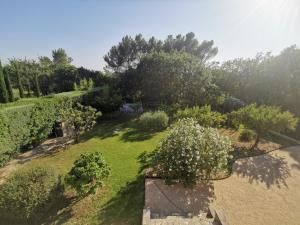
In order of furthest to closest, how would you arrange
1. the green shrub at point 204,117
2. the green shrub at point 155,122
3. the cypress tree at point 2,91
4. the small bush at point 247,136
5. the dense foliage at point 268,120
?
1. the cypress tree at point 2,91
2. the green shrub at point 155,122
3. the small bush at point 247,136
4. the green shrub at point 204,117
5. the dense foliage at point 268,120

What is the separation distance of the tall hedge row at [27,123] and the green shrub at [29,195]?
15.1 ft

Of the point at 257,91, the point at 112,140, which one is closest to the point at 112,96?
the point at 112,140

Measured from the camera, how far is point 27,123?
11656mm

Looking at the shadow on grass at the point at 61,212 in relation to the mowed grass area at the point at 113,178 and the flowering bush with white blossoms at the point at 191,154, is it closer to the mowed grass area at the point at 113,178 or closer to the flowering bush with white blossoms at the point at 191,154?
the mowed grass area at the point at 113,178

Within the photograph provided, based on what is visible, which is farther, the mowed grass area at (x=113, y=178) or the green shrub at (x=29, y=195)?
the mowed grass area at (x=113, y=178)

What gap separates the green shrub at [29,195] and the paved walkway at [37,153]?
11.6 ft

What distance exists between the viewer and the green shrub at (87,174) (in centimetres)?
655

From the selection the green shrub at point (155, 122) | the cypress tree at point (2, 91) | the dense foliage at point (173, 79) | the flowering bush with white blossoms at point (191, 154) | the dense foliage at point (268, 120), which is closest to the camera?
the flowering bush with white blossoms at point (191, 154)

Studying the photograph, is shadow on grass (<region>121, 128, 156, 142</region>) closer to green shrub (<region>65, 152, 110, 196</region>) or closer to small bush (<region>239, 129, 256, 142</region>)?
green shrub (<region>65, 152, 110, 196</region>)

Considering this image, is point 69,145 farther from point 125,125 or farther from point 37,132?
point 125,125

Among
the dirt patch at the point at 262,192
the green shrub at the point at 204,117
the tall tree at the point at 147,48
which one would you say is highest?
the tall tree at the point at 147,48

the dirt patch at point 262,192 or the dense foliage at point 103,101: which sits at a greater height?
the dense foliage at point 103,101

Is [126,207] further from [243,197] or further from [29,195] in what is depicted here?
[243,197]

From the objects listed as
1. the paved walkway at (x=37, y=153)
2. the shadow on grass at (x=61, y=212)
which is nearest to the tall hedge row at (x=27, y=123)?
the paved walkway at (x=37, y=153)
